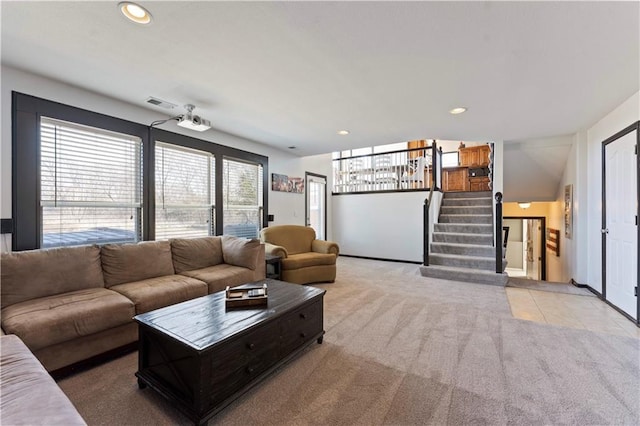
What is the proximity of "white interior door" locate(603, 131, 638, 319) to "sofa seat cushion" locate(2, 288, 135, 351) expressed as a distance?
15.8ft

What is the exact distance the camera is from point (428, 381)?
1808mm

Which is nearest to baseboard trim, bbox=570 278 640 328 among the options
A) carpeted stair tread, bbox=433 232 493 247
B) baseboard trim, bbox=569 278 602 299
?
baseboard trim, bbox=569 278 602 299

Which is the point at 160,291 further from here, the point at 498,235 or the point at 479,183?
the point at 479,183

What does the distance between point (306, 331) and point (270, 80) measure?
86.3 inches

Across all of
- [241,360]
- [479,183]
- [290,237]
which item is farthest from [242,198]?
[479,183]

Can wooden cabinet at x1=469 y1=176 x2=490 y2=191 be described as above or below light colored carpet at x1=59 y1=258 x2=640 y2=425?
above

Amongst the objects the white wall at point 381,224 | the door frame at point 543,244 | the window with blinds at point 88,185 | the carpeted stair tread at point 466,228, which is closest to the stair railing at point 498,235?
the carpeted stair tread at point 466,228

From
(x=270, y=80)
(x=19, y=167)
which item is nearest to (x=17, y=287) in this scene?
(x=19, y=167)

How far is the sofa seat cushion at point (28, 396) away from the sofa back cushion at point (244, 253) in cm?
202

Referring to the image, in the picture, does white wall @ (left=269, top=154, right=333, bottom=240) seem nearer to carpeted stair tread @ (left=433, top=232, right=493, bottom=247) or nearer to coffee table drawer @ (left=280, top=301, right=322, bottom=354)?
carpeted stair tread @ (left=433, top=232, right=493, bottom=247)

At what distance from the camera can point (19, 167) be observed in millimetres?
2369

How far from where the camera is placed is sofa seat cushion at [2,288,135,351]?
5.66 ft

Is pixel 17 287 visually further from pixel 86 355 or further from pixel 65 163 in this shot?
pixel 65 163

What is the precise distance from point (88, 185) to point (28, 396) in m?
2.35
